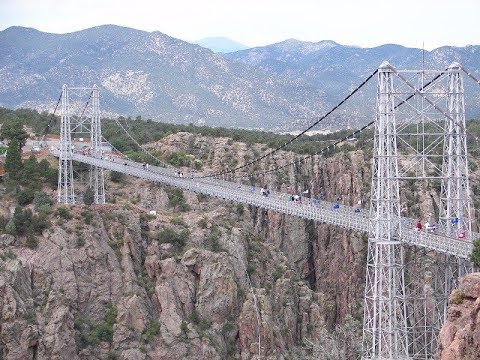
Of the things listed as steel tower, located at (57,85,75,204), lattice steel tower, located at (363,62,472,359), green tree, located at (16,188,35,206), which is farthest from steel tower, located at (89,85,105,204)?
lattice steel tower, located at (363,62,472,359)

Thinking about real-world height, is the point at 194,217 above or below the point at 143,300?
above

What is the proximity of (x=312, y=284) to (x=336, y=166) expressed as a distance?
1024 centimetres

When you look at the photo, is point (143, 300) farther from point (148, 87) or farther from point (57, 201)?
point (148, 87)

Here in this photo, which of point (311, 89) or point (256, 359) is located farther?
point (311, 89)

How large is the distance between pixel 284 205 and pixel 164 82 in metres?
114

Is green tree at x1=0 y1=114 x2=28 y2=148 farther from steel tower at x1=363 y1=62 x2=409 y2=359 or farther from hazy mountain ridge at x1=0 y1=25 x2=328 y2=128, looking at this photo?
hazy mountain ridge at x1=0 y1=25 x2=328 y2=128

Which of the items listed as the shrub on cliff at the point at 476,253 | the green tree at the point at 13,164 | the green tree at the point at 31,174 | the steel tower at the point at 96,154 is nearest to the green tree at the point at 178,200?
the steel tower at the point at 96,154

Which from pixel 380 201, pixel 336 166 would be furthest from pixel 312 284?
pixel 380 201

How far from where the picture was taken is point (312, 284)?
63.5 m

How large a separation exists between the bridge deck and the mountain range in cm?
8648

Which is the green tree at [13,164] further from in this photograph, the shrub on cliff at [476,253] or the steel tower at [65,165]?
the shrub on cliff at [476,253]

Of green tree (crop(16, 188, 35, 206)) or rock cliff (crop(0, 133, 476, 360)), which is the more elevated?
green tree (crop(16, 188, 35, 206))

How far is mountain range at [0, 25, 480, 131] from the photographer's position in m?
154

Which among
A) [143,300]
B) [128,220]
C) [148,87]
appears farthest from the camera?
[148,87]
